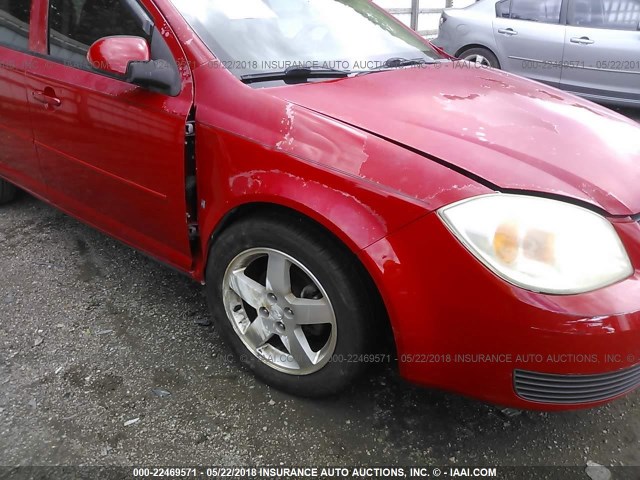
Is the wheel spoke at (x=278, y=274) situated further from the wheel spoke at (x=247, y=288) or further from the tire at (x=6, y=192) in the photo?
the tire at (x=6, y=192)

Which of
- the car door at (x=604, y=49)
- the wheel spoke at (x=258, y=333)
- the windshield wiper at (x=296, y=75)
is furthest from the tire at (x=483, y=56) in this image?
the wheel spoke at (x=258, y=333)

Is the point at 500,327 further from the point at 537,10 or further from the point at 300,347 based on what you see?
the point at 537,10

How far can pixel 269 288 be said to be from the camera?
6.36 feet

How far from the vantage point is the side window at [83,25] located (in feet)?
7.16

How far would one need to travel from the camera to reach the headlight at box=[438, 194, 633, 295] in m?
1.45

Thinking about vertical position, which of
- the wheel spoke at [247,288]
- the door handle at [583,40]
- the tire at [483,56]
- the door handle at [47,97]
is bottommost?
the wheel spoke at [247,288]

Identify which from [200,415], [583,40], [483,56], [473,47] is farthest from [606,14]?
[200,415]

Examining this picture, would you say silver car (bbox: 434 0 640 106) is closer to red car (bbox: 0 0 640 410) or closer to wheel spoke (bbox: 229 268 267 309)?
red car (bbox: 0 0 640 410)

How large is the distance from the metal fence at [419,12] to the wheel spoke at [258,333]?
8177 millimetres

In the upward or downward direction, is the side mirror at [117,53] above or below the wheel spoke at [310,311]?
above

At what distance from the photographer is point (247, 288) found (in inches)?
79.1

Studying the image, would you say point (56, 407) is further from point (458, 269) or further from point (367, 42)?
point (367, 42)

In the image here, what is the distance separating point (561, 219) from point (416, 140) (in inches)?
18.7

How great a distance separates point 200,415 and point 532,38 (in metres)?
5.49
